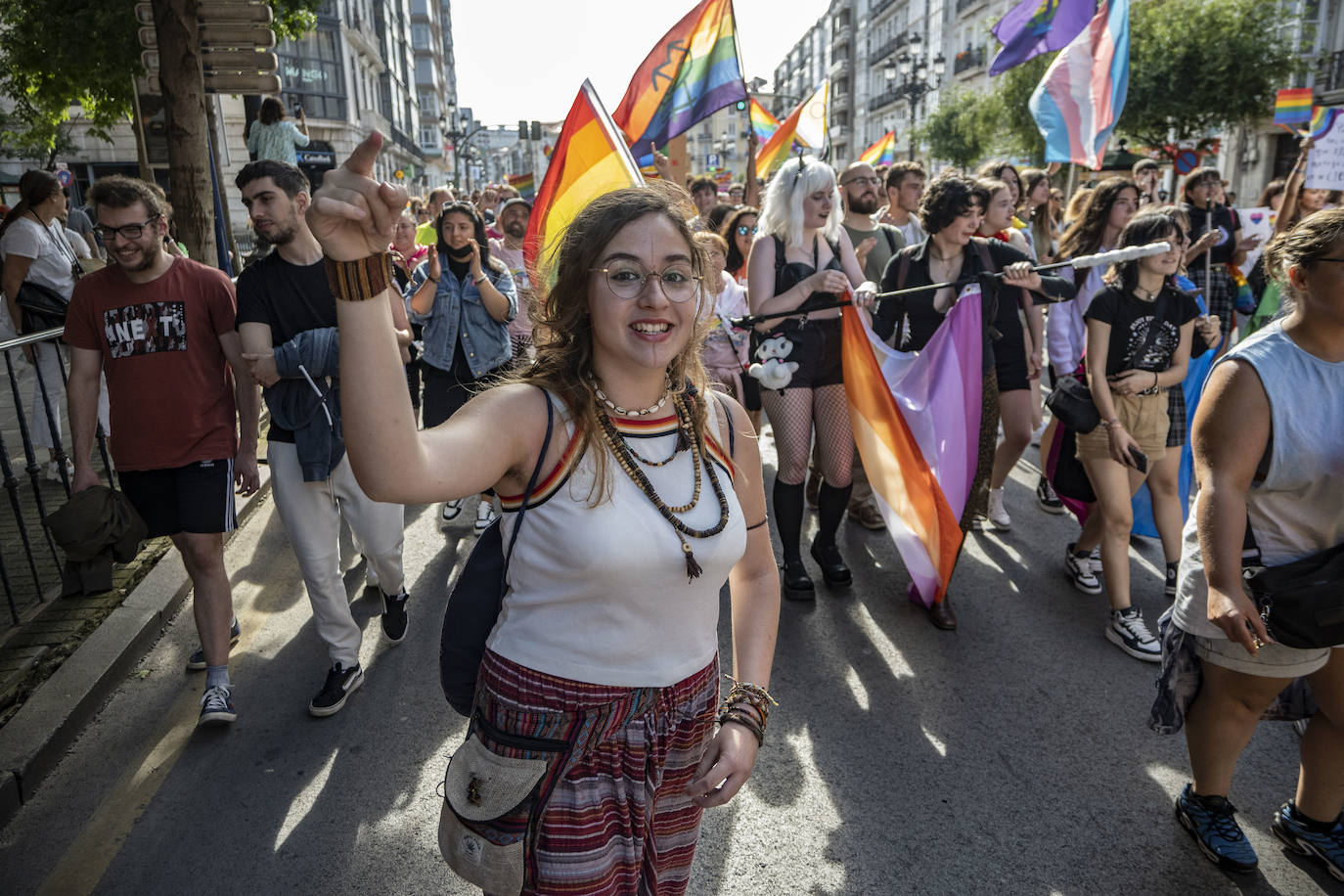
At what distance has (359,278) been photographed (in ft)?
4.02

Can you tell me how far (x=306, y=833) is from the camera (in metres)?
2.88

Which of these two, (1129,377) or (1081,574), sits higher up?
(1129,377)

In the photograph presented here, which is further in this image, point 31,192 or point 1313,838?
point 31,192

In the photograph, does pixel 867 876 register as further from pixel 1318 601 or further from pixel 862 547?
pixel 862 547

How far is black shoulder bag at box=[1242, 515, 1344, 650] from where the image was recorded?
2264 millimetres

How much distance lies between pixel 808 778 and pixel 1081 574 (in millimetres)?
2359

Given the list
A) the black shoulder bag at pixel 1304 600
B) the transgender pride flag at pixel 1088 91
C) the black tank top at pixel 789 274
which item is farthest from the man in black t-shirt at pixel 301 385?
the transgender pride flag at pixel 1088 91

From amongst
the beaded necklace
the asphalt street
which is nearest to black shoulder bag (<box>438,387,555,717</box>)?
the beaded necklace

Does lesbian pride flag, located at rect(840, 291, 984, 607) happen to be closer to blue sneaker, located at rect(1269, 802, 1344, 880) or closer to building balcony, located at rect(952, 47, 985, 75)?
blue sneaker, located at rect(1269, 802, 1344, 880)

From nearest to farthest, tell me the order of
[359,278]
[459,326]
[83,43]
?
1. [359,278]
2. [459,326]
3. [83,43]

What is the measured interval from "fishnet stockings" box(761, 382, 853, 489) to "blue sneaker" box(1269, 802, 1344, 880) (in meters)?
2.37

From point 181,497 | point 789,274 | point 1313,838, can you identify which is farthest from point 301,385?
point 1313,838

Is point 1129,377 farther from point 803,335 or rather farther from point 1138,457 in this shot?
point 803,335

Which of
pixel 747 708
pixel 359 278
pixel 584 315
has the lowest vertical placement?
pixel 747 708
